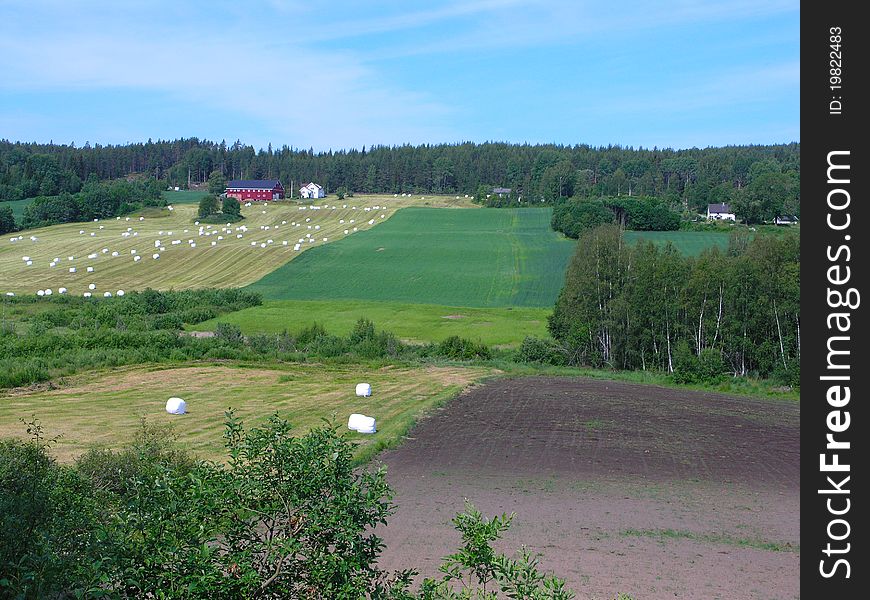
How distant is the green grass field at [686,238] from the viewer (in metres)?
89.6

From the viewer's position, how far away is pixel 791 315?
4819 cm

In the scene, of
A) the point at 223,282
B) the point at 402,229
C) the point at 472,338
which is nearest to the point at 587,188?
the point at 402,229

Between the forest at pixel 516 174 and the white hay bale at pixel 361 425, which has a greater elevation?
the forest at pixel 516 174

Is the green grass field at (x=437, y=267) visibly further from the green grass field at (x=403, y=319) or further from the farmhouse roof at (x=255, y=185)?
the farmhouse roof at (x=255, y=185)

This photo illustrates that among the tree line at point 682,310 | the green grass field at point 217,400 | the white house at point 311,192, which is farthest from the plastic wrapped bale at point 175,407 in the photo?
the white house at point 311,192

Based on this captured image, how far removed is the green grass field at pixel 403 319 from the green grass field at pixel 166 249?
1307cm

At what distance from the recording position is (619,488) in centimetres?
2206

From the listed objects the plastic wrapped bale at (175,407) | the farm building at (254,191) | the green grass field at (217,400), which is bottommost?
the green grass field at (217,400)

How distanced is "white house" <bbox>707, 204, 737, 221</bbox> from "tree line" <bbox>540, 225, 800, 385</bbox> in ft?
208

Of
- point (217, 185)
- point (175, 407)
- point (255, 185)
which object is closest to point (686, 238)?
point (175, 407)

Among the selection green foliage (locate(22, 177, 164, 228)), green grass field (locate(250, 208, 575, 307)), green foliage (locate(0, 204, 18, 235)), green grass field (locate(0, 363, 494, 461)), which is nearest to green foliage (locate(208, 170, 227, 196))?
green foliage (locate(22, 177, 164, 228))

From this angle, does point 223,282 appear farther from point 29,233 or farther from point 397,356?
point 29,233

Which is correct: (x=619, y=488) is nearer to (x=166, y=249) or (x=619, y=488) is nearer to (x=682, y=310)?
(x=682, y=310)
